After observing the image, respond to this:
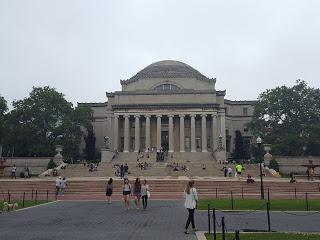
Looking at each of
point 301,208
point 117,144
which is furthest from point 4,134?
point 301,208

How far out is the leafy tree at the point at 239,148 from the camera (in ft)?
261

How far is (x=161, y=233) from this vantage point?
13.8 metres

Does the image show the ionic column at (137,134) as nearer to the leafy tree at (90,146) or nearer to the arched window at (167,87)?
the arched window at (167,87)

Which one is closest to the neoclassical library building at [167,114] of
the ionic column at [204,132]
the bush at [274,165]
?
the ionic column at [204,132]

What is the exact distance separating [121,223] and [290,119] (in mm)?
56489

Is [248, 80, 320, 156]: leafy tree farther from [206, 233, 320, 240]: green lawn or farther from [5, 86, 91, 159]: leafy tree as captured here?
[206, 233, 320, 240]: green lawn

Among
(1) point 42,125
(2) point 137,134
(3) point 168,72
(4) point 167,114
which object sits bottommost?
(2) point 137,134

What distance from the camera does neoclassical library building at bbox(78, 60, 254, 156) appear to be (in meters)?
79.6

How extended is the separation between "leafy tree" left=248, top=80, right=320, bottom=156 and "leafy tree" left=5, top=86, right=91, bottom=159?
31.4m

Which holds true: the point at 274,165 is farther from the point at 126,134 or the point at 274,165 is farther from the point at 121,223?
the point at 121,223

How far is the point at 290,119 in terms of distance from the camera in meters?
67.9

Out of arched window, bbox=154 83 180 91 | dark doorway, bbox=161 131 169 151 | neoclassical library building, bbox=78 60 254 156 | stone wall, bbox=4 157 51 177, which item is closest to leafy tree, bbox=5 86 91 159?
stone wall, bbox=4 157 51 177

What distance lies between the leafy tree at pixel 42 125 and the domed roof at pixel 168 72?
20.5m

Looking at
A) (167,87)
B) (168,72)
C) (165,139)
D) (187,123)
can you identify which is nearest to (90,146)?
(165,139)
